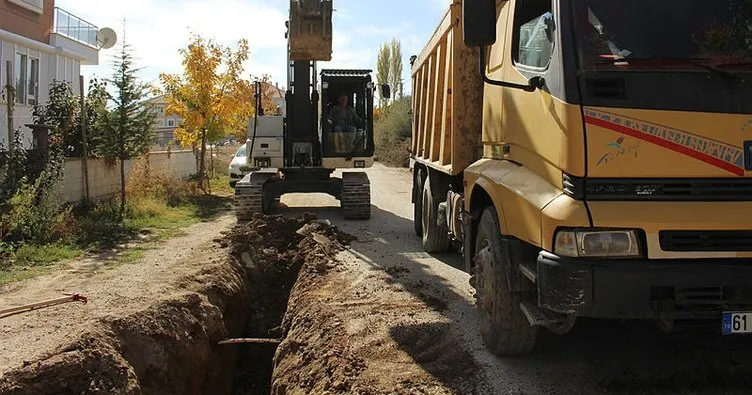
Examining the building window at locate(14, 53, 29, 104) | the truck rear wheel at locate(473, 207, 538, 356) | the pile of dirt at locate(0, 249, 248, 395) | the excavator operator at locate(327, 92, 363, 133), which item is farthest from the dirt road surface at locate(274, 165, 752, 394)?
the building window at locate(14, 53, 29, 104)

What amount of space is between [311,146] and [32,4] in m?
12.0

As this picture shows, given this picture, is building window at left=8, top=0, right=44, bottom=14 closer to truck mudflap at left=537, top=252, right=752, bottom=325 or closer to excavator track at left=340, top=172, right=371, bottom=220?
excavator track at left=340, top=172, right=371, bottom=220

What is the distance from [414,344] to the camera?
17.3 ft

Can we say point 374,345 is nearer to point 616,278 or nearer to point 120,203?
point 616,278

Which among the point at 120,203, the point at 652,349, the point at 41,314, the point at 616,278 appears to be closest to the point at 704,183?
the point at 616,278

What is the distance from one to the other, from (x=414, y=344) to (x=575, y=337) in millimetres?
1307

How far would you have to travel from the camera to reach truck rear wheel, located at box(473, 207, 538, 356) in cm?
456

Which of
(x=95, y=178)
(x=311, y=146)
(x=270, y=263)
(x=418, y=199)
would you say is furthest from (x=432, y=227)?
(x=95, y=178)

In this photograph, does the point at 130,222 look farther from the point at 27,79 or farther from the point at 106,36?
the point at 106,36

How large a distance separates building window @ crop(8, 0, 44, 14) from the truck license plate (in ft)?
68.9

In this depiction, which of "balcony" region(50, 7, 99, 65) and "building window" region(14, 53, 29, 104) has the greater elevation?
"balcony" region(50, 7, 99, 65)

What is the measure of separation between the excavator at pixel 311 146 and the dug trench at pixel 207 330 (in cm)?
189

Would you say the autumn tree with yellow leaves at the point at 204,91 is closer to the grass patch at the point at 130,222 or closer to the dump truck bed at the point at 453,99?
the grass patch at the point at 130,222

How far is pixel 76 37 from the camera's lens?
2445 cm
